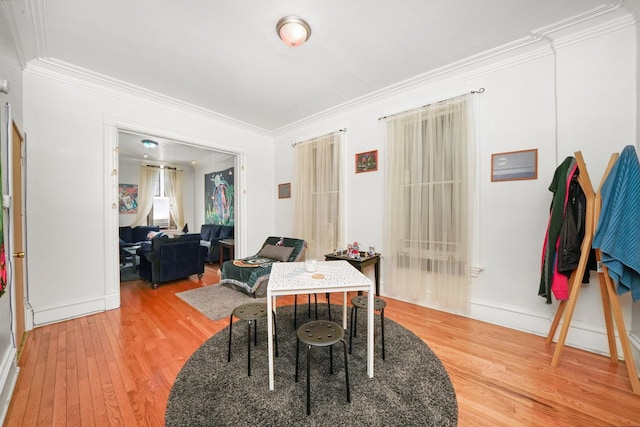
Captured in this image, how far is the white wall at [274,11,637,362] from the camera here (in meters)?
2.00

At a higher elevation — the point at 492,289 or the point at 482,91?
the point at 482,91

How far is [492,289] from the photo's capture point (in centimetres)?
256

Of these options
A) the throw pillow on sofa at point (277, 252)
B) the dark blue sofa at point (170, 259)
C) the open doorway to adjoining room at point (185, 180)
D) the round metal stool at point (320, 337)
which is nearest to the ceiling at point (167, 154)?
the open doorway to adjoining room at point (185, 180)

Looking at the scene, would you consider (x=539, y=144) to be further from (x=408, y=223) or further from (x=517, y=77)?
(x=408, y=223)

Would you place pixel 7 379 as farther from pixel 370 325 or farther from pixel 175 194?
pixel 175 194

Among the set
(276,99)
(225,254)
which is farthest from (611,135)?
(225,254)

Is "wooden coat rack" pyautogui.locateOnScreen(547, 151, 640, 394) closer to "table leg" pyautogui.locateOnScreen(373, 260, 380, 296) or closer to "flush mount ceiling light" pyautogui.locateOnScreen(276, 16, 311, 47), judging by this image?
"table leg" pyautogui.locateOnScreen(373, 260, 380, 296)

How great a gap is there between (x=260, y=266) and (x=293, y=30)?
2.81 m

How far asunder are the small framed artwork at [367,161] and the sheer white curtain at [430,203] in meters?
0.25

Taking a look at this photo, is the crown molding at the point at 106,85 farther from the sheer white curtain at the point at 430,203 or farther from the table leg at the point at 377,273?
the table leg at the point at 377,273

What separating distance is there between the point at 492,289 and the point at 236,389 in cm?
264

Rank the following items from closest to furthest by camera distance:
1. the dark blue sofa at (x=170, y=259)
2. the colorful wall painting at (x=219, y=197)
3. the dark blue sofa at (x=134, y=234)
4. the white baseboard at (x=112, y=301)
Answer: the white baseboard at (x=112, y=301) → the dark blue sofa at (x=170, y=259) → the dark blue sofa at (x=134, y=234) → the colorful wall painting at (x=219, y=197)

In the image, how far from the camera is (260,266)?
3447 mm

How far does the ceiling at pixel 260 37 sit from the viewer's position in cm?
187
